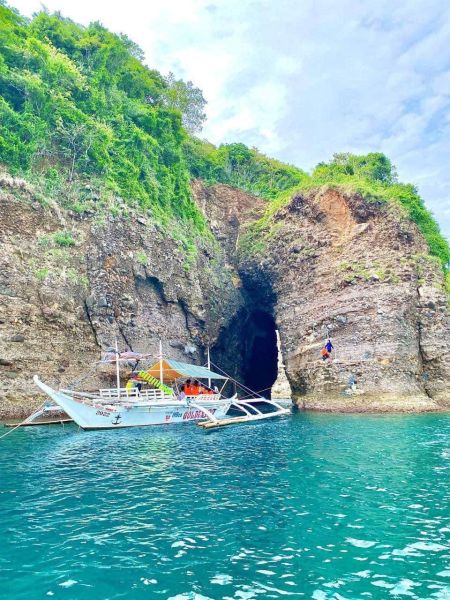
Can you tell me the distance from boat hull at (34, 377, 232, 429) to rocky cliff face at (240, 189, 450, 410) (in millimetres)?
10690

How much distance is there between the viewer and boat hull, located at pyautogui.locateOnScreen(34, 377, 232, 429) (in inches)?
888

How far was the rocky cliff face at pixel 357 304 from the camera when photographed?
30.5 m

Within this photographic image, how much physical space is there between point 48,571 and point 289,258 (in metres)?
34.0

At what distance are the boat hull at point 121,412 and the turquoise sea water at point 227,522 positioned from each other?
232 inches

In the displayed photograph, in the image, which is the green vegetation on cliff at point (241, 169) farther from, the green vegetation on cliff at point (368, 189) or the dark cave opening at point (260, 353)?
the dark cave opening at point (260, 353)

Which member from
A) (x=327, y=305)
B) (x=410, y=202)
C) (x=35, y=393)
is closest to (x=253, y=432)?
(x=35, y=393)

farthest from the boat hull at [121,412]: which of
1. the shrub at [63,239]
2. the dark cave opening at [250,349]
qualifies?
the dark cave opening at [250,349]

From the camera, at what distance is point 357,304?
32.9 metres

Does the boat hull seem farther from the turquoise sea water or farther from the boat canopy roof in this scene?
the turquoise sea water

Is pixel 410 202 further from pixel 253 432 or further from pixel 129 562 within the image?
pixel 129 562

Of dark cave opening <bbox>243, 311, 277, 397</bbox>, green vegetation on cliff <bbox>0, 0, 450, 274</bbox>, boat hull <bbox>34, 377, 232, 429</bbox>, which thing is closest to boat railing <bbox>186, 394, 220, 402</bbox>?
boat hull <bbox>34, 377, 232, 429</bbox>

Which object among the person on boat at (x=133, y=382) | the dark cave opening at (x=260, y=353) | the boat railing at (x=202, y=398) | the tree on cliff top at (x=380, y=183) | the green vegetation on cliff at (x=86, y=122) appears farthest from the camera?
the dark cave opening at (x=260, y=353)

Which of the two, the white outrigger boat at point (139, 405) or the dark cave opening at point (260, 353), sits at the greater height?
the dark cave opening at point (260, 353)

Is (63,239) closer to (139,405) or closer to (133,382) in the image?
(133,382)
